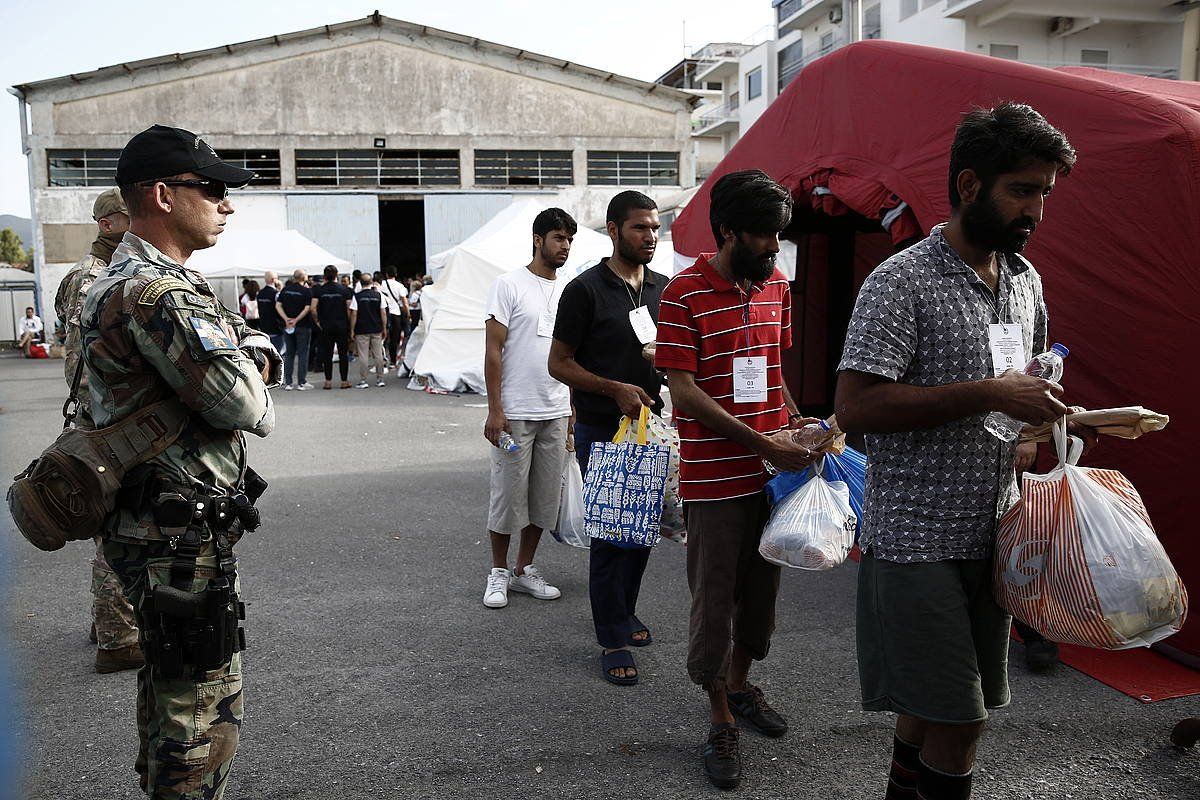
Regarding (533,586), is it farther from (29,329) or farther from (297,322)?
(29,329)

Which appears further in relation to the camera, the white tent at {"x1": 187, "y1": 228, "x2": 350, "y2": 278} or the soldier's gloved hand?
the white tent at {"x1": 187, "y1": 228, "x2": 350, "y2": 278}

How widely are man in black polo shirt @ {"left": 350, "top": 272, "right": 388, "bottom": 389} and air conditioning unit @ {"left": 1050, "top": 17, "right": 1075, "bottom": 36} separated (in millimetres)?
28189

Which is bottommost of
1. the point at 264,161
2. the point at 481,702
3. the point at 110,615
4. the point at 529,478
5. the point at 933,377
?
the point at 481,702

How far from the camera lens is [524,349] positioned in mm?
5062

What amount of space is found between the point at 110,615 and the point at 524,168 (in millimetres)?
27424

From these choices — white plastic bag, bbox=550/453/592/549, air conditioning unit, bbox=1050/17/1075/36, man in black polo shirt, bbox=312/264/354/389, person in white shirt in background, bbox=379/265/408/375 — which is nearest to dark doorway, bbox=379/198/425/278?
person in white shirt in background, bbox=379/265/408/375

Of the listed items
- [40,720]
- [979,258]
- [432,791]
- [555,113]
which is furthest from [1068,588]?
[555,113]

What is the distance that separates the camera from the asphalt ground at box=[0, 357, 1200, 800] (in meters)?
3.32

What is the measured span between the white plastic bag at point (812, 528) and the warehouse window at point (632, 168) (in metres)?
28.0

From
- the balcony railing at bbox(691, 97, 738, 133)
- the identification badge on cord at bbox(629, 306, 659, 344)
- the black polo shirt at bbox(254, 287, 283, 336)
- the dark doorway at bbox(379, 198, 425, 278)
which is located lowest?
the black polo shirt at bbox(254, 287, 283, 336)

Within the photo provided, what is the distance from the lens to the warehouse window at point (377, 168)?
97.2ft

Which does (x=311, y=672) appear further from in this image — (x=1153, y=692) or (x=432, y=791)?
(x=1153, y=692)

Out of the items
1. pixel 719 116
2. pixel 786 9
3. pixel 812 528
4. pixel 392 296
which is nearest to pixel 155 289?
pixel 812 528

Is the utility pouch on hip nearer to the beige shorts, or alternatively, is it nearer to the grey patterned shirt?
the grey patterned shirt
